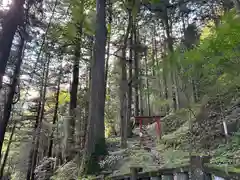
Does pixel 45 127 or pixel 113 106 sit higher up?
pixel 113 106

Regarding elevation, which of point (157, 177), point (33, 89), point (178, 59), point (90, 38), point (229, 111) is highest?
point (90, 38)

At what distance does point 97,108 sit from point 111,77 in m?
7.75

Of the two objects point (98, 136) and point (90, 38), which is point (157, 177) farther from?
point (90, 38)

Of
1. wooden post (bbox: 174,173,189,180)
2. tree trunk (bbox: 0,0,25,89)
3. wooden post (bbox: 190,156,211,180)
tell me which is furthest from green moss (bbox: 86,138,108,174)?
wooden post (bbox: 190,156,211,180)

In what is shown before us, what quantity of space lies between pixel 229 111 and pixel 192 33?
6.91 m

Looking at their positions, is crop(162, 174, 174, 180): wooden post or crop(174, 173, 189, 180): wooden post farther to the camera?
crop(162, 174, 174, 180): wooden post

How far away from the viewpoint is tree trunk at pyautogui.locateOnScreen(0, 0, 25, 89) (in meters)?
4.77

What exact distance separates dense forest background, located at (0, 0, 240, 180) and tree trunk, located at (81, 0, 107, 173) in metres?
0.03

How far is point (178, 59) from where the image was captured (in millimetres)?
5676

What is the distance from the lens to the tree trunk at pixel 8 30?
4766 millimetres

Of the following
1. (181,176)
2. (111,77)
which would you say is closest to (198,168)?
(181,176)

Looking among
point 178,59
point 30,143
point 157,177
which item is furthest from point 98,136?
point 30,143

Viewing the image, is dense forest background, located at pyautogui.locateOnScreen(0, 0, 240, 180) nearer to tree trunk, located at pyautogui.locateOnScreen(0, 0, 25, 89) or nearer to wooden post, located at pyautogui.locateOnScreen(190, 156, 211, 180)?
tree trunk, located at pyautogui.locateOnScreen(0, 0, 25, 89)

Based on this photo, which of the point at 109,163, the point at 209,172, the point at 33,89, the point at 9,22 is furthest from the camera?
the point at 33,89
